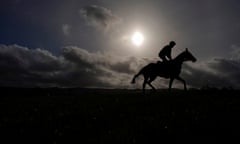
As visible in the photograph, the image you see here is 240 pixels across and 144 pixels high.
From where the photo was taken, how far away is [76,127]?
1184 cm

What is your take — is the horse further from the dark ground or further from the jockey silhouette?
the dark ground

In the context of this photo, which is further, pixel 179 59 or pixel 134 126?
pixel 179 59

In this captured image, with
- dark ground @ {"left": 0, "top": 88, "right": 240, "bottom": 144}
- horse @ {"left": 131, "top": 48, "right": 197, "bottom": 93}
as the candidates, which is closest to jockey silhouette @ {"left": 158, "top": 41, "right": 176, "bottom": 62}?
horse @ {"left": 131, "top": 48, "right": 197, "bottom": 93}

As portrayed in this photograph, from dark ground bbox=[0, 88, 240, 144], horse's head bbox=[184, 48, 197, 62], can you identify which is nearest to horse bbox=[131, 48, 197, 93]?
horse's head bbox=[184, 48, 197, 62]

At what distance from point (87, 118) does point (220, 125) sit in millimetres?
6021

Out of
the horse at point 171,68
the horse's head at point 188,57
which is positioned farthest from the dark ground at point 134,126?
the horse's head at point 188,57

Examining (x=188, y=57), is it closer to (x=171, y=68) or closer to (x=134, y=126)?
(x=171, y=68)

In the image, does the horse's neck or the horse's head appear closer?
the horse's neck

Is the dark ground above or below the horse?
below

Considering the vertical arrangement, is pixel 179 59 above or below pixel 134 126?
above

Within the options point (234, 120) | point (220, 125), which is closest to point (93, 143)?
point (220, 125)

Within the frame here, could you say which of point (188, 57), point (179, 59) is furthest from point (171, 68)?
point (188, 57)

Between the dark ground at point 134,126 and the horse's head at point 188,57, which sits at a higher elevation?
the horse's head at point 188,57

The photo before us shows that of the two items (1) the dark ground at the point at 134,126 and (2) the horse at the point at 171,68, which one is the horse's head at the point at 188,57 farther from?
(1) the dark ground at the point at 134,126
